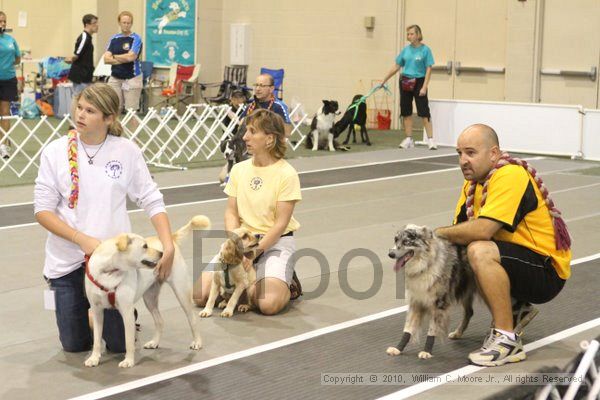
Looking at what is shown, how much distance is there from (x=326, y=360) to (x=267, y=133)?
1360mm

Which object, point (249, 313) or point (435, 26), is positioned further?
point (435, 26)

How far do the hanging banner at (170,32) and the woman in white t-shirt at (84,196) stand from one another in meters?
14.2

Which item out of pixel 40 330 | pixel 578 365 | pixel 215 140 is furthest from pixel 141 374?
pixel 215 140

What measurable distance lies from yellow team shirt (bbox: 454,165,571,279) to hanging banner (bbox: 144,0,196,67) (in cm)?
1446

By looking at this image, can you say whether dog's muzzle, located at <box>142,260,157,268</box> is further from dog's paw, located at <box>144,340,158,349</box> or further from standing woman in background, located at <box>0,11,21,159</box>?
standing woman in background, located at <box>0,11,21,159</box>

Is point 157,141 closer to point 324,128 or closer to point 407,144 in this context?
point 324,128

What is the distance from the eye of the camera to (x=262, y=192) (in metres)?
5.11

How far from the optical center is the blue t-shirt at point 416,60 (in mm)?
12852

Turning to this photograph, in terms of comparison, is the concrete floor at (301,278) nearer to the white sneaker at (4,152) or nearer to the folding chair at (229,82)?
the white sneaker at (4,152)

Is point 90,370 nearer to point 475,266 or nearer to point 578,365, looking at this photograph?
point 475,266

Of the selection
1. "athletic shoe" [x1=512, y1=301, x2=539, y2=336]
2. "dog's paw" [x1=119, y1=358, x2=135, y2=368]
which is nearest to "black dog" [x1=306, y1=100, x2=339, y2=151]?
"athletic shoe" [x1=512, y1=301, x2=539, y2=336]

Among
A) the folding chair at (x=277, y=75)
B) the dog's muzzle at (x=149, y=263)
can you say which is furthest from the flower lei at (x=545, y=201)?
the folding chair at (x=277, y=75)

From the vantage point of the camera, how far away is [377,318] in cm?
508

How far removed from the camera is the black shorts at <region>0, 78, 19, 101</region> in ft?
37.1
